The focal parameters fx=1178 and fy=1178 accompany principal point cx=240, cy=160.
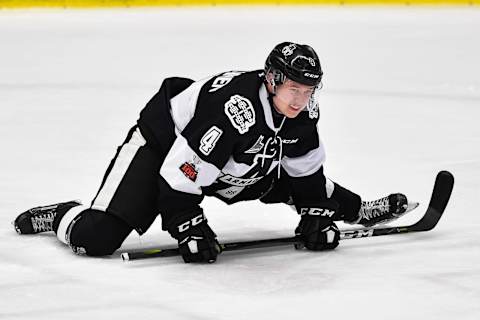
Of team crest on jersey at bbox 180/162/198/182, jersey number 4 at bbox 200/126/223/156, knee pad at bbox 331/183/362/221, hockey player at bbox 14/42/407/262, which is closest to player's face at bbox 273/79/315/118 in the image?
hockey player at bbox 14/42/407/262

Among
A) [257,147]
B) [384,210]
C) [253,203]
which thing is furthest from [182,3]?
[257,147]

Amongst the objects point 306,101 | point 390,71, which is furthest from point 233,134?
point 390,71

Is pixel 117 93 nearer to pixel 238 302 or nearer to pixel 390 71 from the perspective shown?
pixel 390 71

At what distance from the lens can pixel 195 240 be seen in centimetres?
315

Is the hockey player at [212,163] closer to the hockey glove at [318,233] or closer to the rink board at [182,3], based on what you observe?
the hockey glove at [318,233]

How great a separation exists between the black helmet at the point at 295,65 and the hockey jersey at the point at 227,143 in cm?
9

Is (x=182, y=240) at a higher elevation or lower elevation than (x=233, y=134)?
lower

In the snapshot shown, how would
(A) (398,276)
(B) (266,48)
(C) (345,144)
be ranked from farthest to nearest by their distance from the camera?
(B) (266,48) < (C) (345,144) < (A) (398,276)

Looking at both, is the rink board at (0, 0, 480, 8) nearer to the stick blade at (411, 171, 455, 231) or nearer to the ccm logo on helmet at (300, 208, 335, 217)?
the stick blade at (411, 171, 455, 231)

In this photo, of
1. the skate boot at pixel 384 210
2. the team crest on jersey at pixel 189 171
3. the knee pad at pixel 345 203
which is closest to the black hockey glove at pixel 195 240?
the team crest on jersey at pixel 189 171

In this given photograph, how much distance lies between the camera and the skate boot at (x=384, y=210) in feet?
11.9

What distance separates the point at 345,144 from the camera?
16.9 ft

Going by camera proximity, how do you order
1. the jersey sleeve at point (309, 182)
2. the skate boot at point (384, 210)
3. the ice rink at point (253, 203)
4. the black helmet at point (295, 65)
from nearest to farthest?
1. the ice rink at point (253, 203)
2. the black helmet at point (295, 65)
3. the jersey sleeve at point (309, 182)
4. the skate boot at point (384, 210)

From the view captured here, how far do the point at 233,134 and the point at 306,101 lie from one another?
211 millimetres
